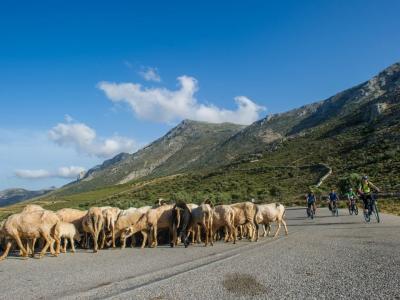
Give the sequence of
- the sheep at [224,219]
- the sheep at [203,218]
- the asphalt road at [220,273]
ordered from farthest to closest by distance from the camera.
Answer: the sheep at [224,219]
the sheep at [203,218]
the asphalt road at [220,273]

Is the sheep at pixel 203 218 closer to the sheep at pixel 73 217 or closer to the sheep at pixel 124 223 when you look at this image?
the sheep at pixel 124 223

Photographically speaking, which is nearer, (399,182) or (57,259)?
(57,259)

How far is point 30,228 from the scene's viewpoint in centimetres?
1398

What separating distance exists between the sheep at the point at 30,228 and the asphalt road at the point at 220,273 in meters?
0.63

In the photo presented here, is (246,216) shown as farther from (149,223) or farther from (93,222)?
(93,222)

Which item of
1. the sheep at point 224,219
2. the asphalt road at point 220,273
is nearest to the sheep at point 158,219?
the asphalt road at point 220,273

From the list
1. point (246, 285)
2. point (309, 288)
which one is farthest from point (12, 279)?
point (309, 288)

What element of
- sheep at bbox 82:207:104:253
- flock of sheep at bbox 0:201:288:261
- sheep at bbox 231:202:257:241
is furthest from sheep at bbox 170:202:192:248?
sheep at bbox 82:207:104:253

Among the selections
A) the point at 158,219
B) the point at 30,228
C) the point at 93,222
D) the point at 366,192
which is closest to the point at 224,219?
the point at 158,219

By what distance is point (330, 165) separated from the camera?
7400cm

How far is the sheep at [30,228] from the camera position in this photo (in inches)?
545

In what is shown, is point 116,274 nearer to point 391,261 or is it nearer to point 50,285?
point 50,285

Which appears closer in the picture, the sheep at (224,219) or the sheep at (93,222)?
the sheep at (93,222)

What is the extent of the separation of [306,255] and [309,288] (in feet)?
13.8
